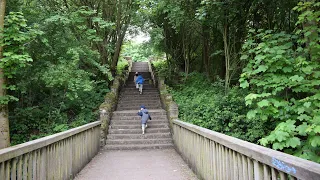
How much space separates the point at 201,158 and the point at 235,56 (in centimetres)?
919

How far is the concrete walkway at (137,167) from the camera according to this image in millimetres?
6004

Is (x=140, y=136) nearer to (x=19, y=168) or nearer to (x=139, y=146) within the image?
(x=139, y=146)

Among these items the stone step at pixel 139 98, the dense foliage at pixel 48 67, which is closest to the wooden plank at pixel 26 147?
the dense foliage at pixel 48 67

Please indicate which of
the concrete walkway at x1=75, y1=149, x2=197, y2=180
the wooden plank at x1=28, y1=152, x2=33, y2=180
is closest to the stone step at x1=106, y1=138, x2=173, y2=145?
the concrete walkway at x1=75, y1=149, x2=197, y2=180

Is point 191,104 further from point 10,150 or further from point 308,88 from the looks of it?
point 10,150

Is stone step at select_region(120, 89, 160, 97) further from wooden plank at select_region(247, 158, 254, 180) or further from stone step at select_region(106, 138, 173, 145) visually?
wooden plank at select_region(247, 158, 254, 180)

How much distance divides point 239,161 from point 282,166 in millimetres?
1103

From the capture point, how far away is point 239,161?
3.37m

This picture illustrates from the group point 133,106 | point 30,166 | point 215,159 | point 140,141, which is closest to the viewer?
point 30,166

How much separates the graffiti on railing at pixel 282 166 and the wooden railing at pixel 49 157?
290cm

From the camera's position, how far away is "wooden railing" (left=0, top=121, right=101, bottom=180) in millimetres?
3187

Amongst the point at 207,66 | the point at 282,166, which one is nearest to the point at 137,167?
the point at 282,166

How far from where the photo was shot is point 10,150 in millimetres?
3133

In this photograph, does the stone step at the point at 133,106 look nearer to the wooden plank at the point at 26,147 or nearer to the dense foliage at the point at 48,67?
the dense foliage at the point at 48,67
